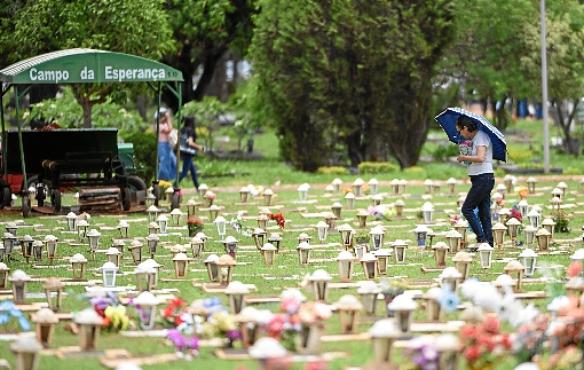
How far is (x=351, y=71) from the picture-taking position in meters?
30.7

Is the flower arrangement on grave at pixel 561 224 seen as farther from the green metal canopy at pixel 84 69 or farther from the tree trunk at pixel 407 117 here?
the tree trunk at pixel 407 117

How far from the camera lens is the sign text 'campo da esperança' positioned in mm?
19422

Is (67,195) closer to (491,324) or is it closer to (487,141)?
(487,141)

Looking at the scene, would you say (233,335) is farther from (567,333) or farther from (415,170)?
(415,170)

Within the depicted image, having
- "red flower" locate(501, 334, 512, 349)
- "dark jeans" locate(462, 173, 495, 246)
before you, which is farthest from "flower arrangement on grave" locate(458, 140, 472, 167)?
"red flower" locate(501, 334, 512, 349)

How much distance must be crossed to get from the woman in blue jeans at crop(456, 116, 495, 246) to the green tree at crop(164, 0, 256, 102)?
809 inches

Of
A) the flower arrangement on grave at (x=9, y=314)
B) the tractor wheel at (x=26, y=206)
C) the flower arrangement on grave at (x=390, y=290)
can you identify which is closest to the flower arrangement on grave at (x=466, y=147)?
the flower arrangement on grave at (x=390, y=290)

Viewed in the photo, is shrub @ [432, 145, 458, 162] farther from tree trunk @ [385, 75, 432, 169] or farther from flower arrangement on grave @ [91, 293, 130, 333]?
flower arrangement on grave @ [91, 293, 130, 333]

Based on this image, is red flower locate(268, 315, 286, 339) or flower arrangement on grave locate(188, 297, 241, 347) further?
flower arrangement on grave locate(188, 297, 241, 347)

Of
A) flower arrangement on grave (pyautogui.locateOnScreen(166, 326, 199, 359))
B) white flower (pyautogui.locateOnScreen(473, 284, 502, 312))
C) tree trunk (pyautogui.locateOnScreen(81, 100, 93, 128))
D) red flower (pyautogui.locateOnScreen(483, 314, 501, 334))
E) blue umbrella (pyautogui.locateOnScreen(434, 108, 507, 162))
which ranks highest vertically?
tree trunk (pyautogui.locateOnScreen(81, 100, 93, 128))

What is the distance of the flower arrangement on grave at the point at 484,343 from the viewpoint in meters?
8.65

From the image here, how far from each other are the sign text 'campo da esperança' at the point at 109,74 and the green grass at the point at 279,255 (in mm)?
1979

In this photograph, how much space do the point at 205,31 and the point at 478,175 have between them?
21.9 metres

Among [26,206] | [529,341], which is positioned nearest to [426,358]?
[529,341]
